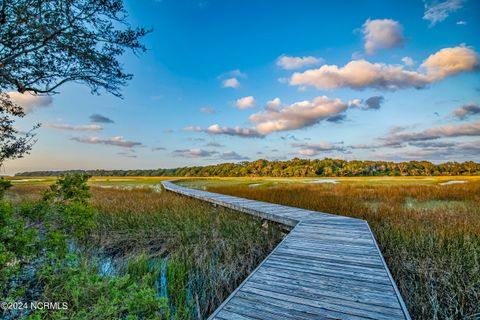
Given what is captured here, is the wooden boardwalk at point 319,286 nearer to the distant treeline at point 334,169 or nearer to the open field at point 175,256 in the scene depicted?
the open field at point 175,256

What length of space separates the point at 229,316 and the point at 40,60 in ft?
21.9

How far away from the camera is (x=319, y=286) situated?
2.71 meters

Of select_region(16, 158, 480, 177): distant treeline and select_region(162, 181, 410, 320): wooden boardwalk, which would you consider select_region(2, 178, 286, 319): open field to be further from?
select_region(16, 158, 480, 177): distant treeline

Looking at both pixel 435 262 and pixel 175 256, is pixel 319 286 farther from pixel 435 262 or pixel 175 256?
pixel 175 256

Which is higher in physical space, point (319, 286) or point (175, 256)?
point (319, 286)

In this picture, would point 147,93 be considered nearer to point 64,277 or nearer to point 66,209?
point 66,209

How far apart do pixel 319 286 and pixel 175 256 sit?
347 cm

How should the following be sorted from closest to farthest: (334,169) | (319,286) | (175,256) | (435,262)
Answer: (319,286) < (435,262) < (175,256) < (334,169)

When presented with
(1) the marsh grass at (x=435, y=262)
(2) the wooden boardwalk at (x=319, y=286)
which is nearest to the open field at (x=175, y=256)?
(2) the wooden boardwalk at (x=319, y=286)

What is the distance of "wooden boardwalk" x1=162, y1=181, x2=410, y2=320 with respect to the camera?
2.16 metres

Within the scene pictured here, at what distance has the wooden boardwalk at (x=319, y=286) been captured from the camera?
216cm

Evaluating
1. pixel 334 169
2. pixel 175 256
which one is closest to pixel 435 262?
pixel 175 256

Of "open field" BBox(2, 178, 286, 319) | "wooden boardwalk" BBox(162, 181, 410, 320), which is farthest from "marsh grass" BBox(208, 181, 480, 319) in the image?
"open field" BBox(2, 178, 286, 319)

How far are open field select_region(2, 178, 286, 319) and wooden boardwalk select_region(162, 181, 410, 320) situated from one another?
3.16 ft
